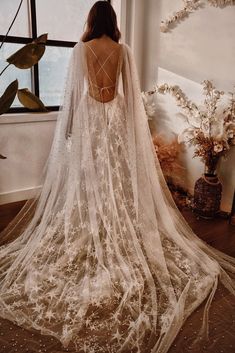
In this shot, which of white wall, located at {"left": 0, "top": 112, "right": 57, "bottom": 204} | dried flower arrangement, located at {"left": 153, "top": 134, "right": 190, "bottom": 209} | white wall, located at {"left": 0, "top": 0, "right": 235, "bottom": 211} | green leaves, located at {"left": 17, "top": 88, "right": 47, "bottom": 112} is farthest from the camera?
dried flower arrangement, located at {"left": 153, "top": 134, "right": 190, "bottom": 209}

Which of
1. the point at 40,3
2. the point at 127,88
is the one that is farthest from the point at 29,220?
the point at 40,3

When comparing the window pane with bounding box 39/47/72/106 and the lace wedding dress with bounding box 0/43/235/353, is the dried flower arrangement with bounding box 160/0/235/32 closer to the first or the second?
the window pane with bounding box 39/47/72/106

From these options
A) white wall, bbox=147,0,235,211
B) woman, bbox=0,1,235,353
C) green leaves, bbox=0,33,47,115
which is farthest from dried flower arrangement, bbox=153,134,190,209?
green leaves, bbox=0,33,47,115

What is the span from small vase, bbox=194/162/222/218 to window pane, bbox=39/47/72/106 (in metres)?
1.62

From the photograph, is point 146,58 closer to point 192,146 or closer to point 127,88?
point 192,146

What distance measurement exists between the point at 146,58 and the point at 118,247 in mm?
2340

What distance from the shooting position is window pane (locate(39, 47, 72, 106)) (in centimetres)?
319

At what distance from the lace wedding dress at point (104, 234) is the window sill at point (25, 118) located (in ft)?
3.29

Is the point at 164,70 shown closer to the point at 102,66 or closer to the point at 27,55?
the point at 102,66

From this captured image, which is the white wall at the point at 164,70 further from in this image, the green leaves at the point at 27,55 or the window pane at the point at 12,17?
the green leaves at the point at 27,55

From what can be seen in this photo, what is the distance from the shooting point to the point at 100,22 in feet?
6.37

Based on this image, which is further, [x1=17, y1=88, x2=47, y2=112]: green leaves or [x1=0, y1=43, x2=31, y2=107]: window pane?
[x1=0, y1=43, x2=31, y2=107]: window pane

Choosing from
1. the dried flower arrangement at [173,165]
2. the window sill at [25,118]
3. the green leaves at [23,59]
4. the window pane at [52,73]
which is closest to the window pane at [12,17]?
the window pane at [52,73]

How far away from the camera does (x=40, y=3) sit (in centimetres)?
300
